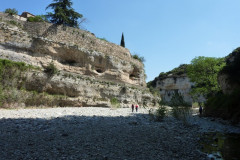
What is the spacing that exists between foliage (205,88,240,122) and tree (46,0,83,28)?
25.0m

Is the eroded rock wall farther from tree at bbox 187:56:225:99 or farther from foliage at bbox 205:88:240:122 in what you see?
foliage at bbox 205:88:240:122

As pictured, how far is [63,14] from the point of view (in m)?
24.8

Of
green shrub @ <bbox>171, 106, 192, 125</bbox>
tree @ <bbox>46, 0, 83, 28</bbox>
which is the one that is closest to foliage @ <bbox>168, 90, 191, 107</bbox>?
green shrub @ <bbox>171, 106, 192, 125</bbox>

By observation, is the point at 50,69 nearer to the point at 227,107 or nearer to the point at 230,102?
the point at 230,102

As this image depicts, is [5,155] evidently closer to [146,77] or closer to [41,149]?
[41,149]

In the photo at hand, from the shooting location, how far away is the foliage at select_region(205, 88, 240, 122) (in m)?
12.1

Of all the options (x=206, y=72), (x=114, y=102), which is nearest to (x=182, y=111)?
(x=114, y=102)

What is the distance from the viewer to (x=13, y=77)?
15.6 meters

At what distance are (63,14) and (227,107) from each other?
2571 cm

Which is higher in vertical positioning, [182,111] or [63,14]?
[63,14]

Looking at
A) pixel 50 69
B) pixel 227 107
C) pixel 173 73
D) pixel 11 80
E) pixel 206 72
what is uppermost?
pixel 173 73

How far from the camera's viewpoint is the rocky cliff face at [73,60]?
719 inches

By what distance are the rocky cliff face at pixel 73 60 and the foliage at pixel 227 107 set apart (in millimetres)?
8030

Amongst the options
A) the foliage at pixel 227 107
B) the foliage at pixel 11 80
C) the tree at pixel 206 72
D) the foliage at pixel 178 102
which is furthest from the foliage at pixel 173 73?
the foliage at pixel 11 80
